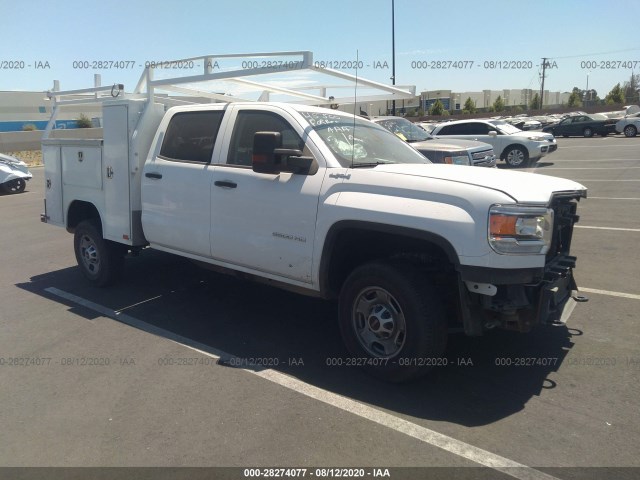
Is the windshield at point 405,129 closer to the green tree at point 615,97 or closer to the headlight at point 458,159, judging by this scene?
the headlight at point 458,159

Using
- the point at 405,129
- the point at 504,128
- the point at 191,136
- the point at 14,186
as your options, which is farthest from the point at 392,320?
the point at 504,128

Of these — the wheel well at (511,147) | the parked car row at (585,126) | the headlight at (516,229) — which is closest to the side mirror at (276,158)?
the headlight at (516,229)

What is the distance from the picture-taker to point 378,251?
4551 mm

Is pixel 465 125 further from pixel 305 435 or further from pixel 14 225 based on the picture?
pixel 305 435

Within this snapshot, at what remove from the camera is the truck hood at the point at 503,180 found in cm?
372

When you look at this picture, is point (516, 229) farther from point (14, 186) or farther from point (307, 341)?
point (14, 186)

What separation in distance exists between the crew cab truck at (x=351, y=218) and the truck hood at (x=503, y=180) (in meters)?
0.02

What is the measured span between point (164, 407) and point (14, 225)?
8804 millimetres

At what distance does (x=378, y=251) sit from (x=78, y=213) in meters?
4.42

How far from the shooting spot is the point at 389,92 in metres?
6.16

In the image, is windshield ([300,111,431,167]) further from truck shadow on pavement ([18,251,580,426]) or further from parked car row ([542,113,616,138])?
parked car row ([542,113,616,138])

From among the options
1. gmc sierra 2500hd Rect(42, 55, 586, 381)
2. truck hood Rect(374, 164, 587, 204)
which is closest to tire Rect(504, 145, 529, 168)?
gmc sierra 2500hd Rect(42, 55, 586, 381)

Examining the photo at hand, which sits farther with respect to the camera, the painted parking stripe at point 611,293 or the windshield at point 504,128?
the windshield at point 504,128

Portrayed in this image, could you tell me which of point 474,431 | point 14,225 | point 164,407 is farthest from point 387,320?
point 14,225
